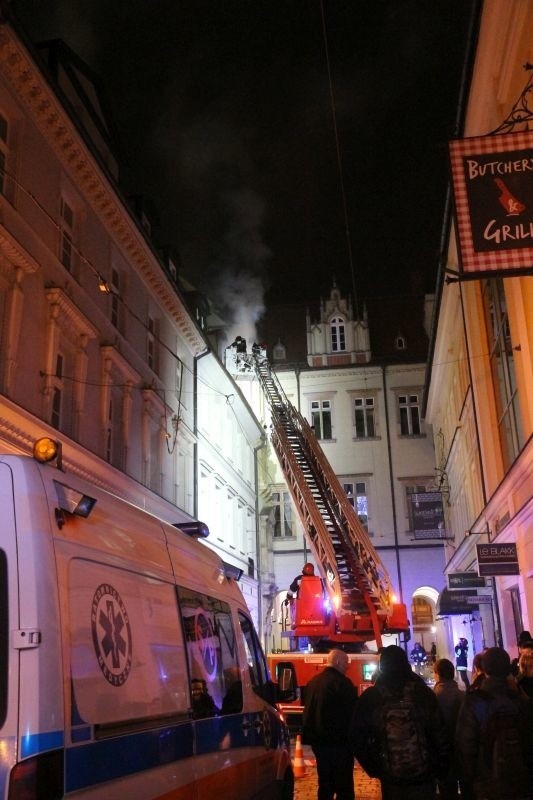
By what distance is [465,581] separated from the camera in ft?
63.1

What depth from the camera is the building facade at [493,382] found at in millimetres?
12250

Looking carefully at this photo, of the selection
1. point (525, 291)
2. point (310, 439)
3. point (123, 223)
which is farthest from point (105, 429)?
point (525, 291)

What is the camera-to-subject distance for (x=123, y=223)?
1895cm

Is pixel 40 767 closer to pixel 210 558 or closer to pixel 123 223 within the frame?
pixel 210 558

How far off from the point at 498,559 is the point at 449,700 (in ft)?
29.9

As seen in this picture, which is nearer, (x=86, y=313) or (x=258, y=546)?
(x=86, y=313)

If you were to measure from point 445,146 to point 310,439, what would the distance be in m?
16.2

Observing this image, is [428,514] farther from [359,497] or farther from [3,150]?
[3,150]

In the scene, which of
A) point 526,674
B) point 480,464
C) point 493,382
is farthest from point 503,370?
point 526,674

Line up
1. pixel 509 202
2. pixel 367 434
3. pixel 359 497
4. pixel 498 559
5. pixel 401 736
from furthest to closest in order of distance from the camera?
pixel 367 434 < pixel 359 497 < pixel 498 559 < pixel 509 202 < pixel 401 736

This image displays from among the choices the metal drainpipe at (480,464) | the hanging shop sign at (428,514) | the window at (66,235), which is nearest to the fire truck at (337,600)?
the metal drainpipe at (480,464)

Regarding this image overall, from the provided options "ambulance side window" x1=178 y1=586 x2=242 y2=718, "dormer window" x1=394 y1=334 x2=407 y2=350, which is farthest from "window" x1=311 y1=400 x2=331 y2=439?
"ambulance side window" x1=178 y1=586 x2=242 y2=718

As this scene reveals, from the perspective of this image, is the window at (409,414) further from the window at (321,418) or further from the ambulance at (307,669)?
the ambulance at (307,669)

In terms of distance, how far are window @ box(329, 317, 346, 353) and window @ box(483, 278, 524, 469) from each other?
20.5 m
